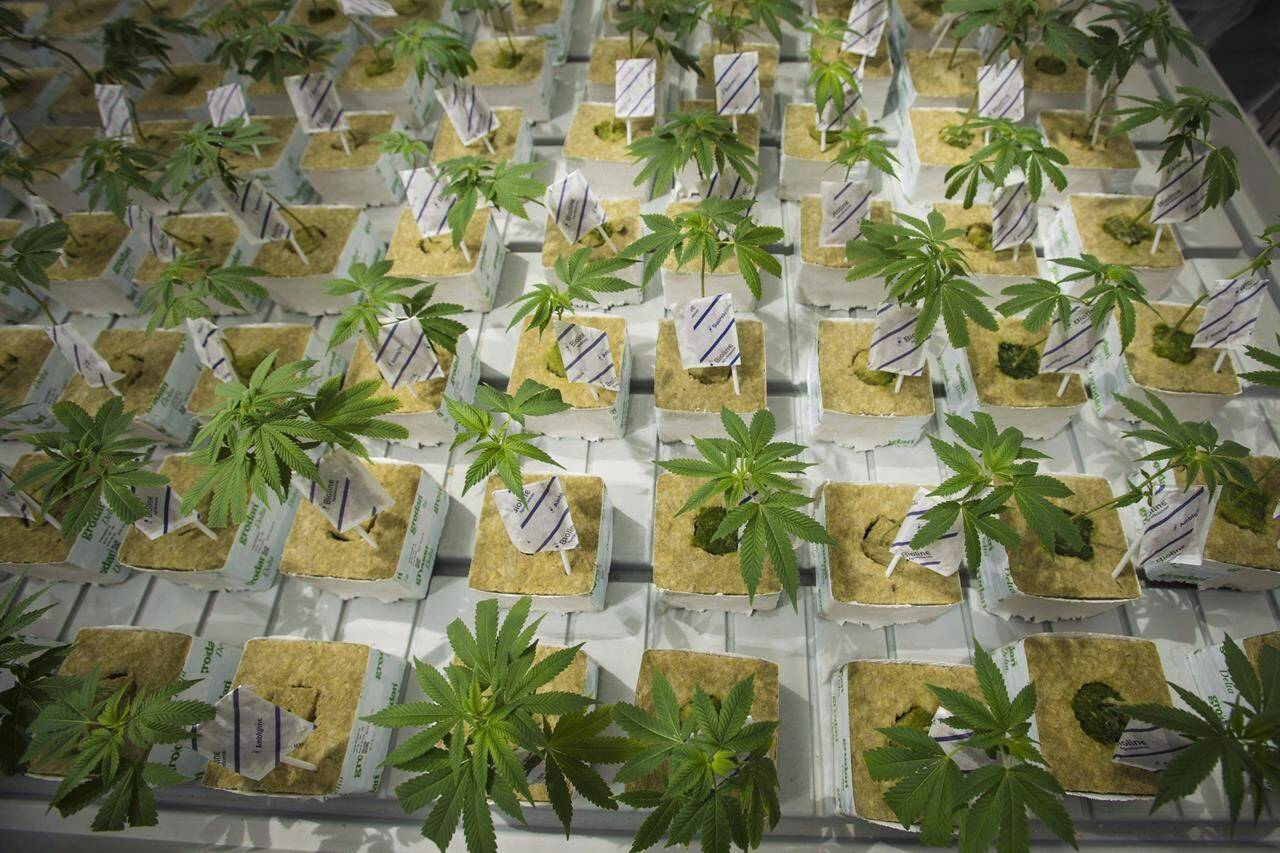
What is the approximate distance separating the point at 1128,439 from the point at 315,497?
11.4 ft

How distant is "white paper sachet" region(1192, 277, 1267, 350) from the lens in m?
2.95

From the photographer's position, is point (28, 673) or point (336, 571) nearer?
point (28, 673)

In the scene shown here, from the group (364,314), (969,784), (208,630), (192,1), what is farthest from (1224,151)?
(192,1)

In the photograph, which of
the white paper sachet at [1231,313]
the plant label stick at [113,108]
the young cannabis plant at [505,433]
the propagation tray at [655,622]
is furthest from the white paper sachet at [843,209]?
the plant label stick at [113,108]

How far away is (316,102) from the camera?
401cm

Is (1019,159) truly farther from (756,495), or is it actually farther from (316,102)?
(316,102)

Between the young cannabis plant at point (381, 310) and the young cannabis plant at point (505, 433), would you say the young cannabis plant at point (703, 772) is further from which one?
the young cannabis plant at point (381, 310)

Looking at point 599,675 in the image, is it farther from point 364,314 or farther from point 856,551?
point 364,314

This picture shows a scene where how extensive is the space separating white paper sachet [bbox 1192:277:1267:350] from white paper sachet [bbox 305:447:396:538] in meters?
3.44

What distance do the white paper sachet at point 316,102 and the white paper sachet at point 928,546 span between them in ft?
12.0

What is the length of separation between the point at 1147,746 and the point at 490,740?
2.03 m

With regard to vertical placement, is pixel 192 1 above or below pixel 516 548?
above

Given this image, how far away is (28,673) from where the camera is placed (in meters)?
2.45

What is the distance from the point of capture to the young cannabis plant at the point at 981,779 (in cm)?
188
